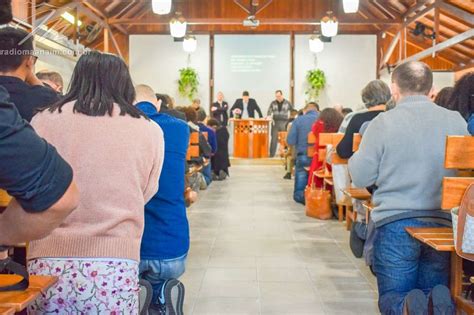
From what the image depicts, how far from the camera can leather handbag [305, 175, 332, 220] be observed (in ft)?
20.9

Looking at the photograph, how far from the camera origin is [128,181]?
191 centimetres

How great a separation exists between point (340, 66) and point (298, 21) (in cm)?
197

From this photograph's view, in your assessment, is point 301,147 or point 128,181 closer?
point 128,181

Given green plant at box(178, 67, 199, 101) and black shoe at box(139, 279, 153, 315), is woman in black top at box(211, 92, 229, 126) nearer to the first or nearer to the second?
green plant at box(178, 67, 199, 101)

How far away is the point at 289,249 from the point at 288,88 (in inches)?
455

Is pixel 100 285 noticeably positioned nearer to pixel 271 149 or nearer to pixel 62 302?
pixel 62 302

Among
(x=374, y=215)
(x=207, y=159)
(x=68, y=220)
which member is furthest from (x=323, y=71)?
(x=68, y=220)

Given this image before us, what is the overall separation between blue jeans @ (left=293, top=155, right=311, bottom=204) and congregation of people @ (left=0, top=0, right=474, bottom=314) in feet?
13.2

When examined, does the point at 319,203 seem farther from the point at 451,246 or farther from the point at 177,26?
the point at 177,26

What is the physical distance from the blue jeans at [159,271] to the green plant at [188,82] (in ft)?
44.9

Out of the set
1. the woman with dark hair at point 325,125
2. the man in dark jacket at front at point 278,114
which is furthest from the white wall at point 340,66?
the woman with dark hair at point 325,125

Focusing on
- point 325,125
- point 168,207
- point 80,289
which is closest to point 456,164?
point 168,207

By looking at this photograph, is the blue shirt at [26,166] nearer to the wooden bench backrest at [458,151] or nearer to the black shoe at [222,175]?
the wooden bench backrest at [458,151]

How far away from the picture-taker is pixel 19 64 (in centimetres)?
243
